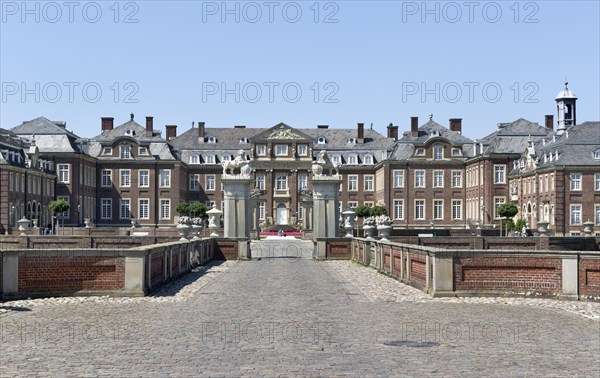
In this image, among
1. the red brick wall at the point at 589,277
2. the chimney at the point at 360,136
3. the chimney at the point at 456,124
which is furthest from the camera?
the chimney at the point at 360,136

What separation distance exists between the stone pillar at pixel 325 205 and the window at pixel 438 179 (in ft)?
136

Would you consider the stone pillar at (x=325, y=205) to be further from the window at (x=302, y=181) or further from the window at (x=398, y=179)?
the window at (x=302, y=181)

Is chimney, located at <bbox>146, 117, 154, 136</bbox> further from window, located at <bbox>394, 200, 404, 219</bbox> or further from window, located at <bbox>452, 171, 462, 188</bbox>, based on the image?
window, located at <bbox>452, 171, 462, 188</bbox>

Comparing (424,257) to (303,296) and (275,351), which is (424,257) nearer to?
(303,296)

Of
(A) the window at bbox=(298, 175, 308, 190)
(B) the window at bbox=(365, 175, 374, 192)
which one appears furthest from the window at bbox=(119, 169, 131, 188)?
(B) the window at bbox=(365, 175, 374, 192)

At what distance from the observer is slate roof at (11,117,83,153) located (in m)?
68.1

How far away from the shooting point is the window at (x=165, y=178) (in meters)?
75.4

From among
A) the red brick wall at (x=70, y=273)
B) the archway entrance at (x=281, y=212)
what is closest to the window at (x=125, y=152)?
the archway entrance at (x=281, y=212)

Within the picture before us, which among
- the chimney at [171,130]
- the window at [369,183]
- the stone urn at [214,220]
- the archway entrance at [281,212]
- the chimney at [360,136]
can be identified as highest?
the chimney at [171,130]

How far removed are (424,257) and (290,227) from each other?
178 ft

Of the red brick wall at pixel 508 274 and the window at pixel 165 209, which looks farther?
the window at pixel 165 209

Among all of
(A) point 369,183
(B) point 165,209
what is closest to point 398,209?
(A) point 369,183

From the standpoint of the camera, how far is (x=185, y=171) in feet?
258

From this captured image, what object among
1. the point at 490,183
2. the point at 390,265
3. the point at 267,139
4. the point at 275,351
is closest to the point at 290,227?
the point at 267,139
